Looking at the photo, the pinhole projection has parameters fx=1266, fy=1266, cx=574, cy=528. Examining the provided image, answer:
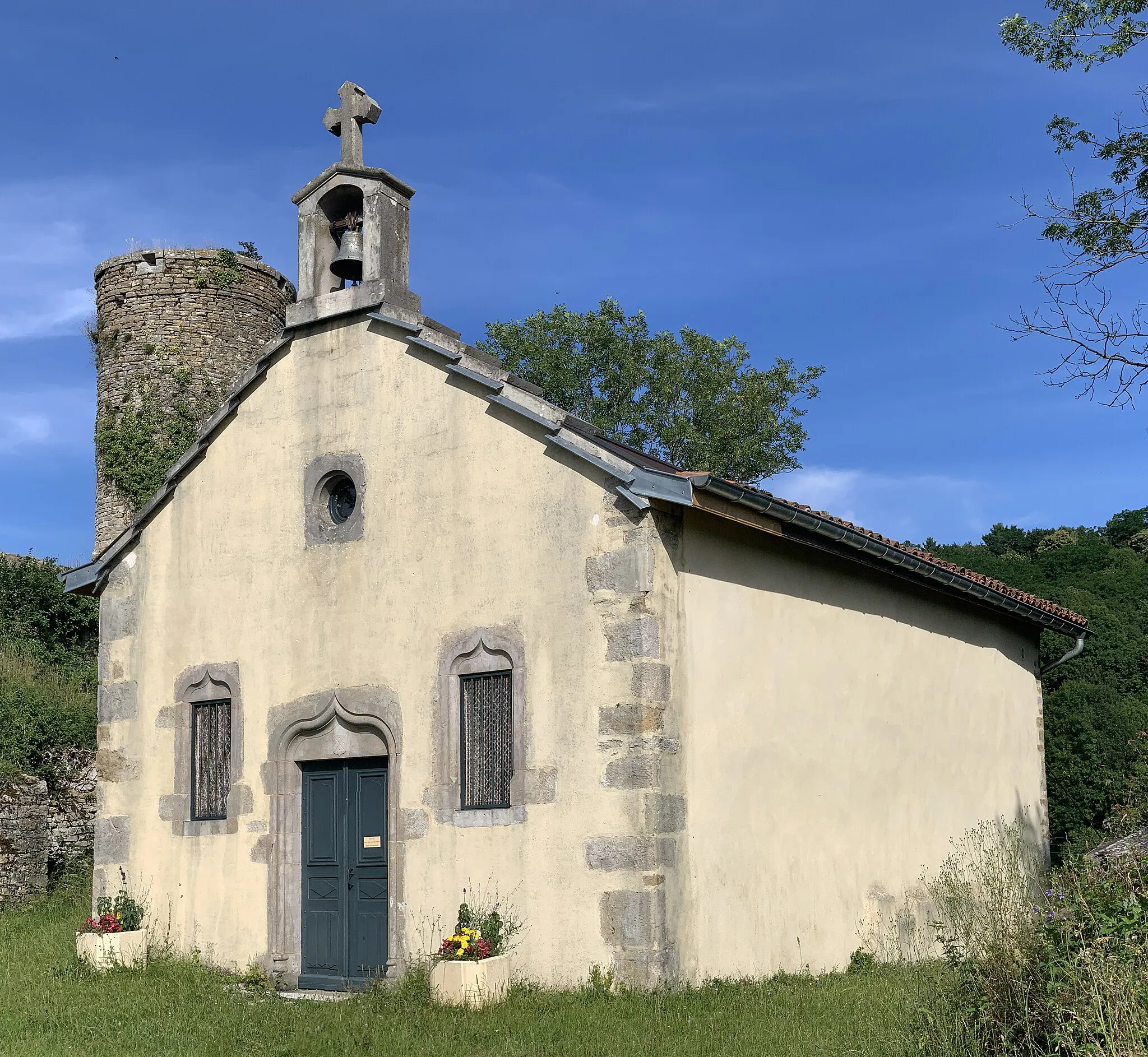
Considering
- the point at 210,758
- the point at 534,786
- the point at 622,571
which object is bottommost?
the point at 534,786

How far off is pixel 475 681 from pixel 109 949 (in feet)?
14.3

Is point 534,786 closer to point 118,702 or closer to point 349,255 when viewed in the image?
point 118,702

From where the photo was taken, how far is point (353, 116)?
496 inches

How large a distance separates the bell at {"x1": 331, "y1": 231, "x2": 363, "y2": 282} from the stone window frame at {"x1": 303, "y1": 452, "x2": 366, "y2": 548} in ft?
6.24

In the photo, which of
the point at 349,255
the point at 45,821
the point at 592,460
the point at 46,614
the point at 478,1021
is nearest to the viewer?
the point at 478,1021

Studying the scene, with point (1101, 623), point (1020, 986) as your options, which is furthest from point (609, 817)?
point (1101, 623)

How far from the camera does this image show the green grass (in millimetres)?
8008

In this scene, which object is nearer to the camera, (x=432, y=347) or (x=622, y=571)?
(x=622, y=571)

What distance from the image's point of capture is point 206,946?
11.9 meters

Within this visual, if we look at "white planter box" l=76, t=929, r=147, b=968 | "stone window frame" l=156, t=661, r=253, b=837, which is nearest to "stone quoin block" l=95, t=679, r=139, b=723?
"stone window frame" l=156, t=661, r=253, b=837

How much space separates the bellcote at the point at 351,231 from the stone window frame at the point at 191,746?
359 cm

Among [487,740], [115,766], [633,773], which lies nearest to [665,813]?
[633,773]

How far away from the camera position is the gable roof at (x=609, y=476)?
9.86 metres

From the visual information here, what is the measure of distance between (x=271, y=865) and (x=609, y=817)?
3695 mm
